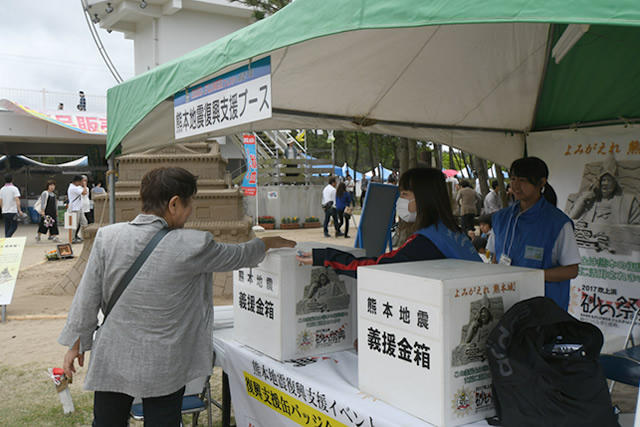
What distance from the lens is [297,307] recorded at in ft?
7.51

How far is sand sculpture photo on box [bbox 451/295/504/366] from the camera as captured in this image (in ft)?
5.13

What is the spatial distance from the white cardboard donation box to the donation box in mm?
548

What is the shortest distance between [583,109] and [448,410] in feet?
11.1

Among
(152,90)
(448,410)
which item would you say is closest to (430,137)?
(152,90)

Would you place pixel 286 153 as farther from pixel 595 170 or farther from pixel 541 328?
pixel 541 328

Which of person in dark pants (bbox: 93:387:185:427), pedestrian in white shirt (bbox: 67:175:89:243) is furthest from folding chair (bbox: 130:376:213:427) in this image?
pedestrian in white shirt (bbox: 67:175:89:243)

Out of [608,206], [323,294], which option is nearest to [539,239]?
[323,294]

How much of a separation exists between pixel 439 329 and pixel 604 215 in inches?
125

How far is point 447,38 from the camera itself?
305 cm

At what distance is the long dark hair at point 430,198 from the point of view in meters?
2.17

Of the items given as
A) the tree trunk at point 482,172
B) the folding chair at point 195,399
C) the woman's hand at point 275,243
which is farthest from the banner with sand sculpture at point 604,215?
the tree trunk at point 482,172

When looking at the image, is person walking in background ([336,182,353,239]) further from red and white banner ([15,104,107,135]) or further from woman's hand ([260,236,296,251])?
woman's hand ([260,236,296,251])

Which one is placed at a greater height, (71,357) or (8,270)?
(71,357)

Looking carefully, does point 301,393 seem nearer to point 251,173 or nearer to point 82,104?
point 251,173
